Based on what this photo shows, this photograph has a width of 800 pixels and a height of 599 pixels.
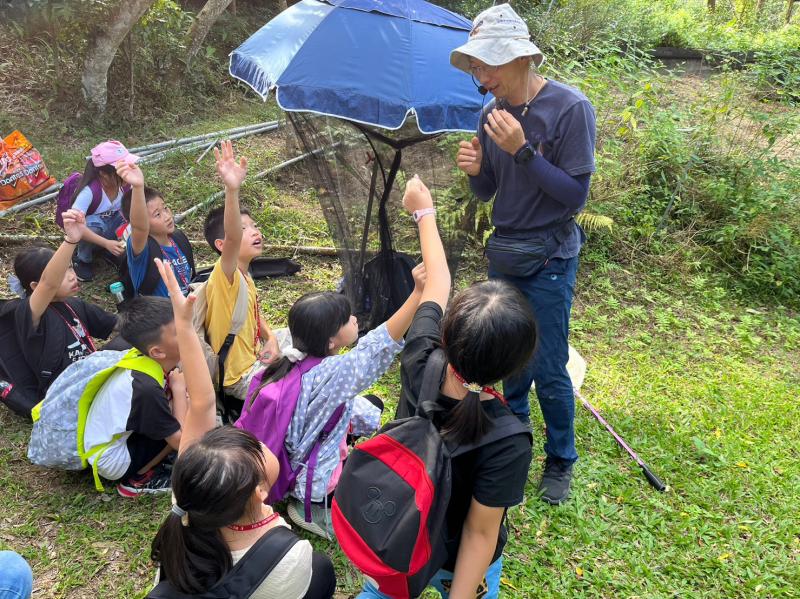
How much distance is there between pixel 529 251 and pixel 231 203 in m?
1.26

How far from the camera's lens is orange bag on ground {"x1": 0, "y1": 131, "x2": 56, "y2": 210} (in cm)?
493

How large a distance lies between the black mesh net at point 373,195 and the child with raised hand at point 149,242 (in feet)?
3.07

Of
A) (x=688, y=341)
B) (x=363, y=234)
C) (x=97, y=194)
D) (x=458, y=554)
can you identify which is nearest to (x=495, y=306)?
(x=458, y=554)

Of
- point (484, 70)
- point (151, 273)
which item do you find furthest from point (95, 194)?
point (484, 70)

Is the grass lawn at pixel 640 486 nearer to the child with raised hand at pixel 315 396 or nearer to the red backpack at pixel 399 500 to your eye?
the child with raised hand at pixel 315 396

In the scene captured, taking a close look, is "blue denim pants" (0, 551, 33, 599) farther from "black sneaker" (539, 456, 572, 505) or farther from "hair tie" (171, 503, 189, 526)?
"black sneaker" (539, 456, 572, 505)

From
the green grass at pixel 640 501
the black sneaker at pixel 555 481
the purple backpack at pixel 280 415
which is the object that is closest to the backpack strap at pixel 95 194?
the green grass at pixel 640 501

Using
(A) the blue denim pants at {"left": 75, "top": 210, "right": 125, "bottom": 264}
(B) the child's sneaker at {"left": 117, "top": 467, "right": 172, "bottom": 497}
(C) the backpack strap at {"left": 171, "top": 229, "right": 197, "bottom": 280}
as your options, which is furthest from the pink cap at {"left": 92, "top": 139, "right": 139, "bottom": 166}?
(B) the child's sneaker at {"left": 117, "top": 467, "right": 172, "bottom": 497}

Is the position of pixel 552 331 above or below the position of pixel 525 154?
below

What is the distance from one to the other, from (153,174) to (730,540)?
17.5ft

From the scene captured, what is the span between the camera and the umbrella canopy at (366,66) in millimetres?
3014

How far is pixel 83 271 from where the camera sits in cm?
441

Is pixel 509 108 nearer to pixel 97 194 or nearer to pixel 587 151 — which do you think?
pixel 587 151

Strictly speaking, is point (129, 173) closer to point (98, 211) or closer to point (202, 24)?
point (98, 211)
